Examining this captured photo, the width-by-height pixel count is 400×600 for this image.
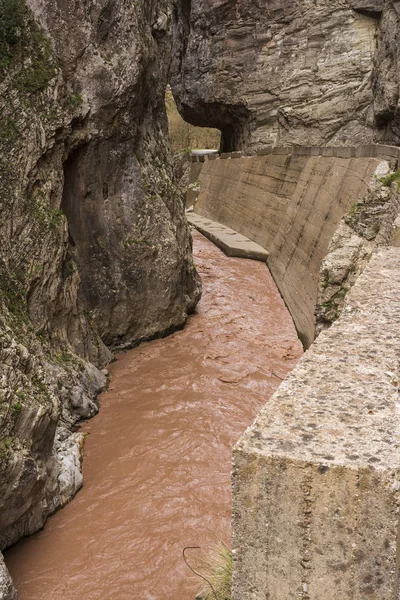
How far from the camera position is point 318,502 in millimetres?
2266

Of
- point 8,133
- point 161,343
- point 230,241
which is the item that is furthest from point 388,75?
point 8,133

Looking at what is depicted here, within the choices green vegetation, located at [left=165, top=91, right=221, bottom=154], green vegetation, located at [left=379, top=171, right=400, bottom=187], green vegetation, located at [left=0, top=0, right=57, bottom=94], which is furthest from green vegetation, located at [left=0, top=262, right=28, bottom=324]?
green vegetation, located at [left=165, top=91, right=221, bottom=154]

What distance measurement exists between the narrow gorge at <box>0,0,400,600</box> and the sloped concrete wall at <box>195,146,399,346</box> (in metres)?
0.09

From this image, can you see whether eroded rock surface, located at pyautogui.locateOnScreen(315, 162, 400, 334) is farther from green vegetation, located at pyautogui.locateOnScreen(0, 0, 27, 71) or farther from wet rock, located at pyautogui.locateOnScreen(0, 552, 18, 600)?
green vegetation, located at pyautogui.locateOnScreen(0, 0, 27, 71)

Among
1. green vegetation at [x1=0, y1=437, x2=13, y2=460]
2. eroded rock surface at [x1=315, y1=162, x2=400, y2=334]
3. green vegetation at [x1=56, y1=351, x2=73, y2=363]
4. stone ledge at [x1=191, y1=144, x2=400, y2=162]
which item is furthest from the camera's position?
stone ledge at [x1=191, y1=144, x2=400, y2=162]

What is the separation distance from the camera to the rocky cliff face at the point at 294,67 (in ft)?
76.5

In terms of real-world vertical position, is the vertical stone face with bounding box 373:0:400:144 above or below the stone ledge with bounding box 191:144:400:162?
above

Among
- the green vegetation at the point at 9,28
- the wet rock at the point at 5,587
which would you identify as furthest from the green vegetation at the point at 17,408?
the green vegetation at the point at 9,28

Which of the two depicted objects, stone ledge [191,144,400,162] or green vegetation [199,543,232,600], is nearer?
green vegetation [199,543,232,600]

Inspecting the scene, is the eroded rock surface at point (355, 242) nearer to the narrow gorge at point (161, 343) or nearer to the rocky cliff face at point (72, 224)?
the narrow gorge at point (161, 343)

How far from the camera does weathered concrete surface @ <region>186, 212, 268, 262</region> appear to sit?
17.5m

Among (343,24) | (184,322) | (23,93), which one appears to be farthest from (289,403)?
(343,24)

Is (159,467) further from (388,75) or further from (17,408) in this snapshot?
(388,75)

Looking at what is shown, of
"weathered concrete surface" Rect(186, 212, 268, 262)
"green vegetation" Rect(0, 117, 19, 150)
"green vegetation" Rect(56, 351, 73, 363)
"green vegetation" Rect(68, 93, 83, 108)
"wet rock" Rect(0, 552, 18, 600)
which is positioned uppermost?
"green vegetation" Rect(68, 93, 83, 108)
